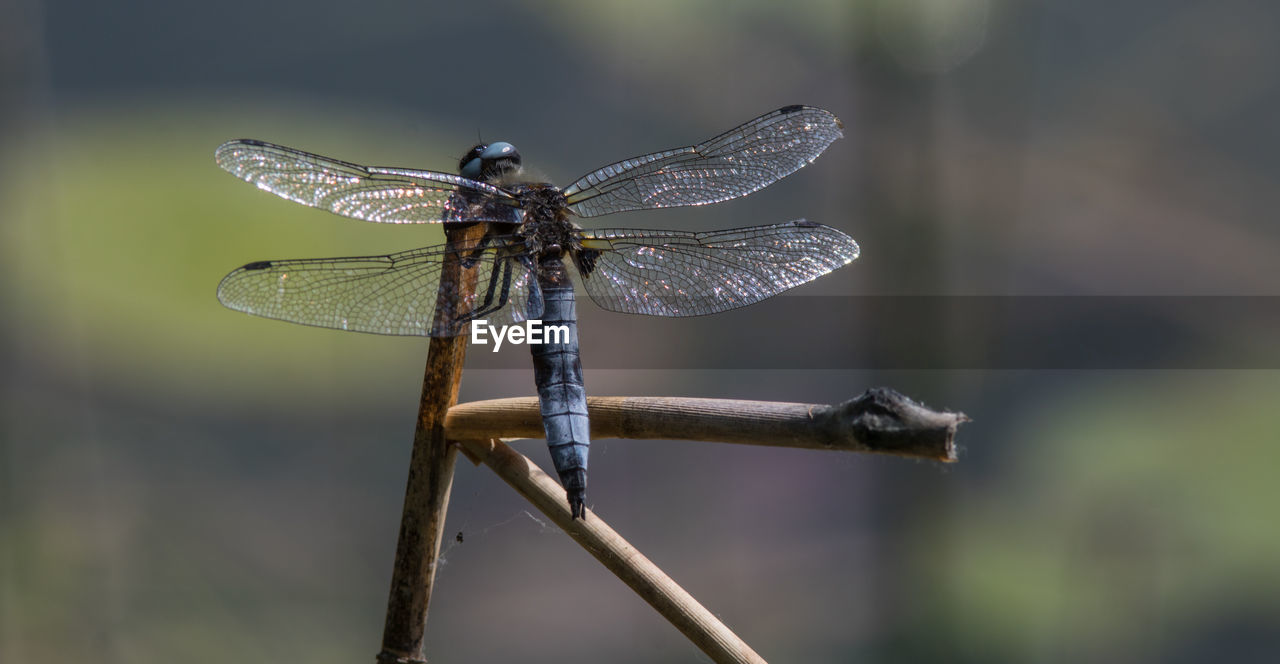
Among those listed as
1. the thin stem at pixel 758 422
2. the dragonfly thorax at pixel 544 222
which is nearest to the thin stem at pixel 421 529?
the thin stem at pixel 758 422

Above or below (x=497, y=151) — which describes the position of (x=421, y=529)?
below

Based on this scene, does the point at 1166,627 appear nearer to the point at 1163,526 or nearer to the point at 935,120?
the point at 1163,526

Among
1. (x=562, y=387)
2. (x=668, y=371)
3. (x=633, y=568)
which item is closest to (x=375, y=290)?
(x=562, y=387)

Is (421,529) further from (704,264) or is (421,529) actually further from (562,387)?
(704,264)

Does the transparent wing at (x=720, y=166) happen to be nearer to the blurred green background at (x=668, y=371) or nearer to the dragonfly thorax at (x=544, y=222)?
the dragonfly thorax at (x=544, y=222)

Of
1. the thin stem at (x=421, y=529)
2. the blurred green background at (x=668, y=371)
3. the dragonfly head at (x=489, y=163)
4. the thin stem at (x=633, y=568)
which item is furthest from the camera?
the blurred green background at (x=668, y=371)

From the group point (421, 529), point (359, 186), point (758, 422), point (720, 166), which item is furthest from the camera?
point (720, 166)

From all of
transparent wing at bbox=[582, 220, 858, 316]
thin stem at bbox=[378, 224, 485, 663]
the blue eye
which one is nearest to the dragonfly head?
the blue eye
